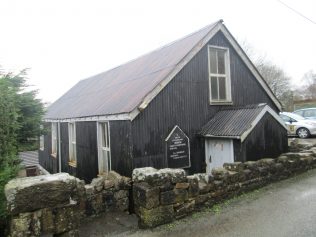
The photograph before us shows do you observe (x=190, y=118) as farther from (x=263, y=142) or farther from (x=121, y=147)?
(x=121, y=147)

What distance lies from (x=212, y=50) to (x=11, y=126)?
7.89m

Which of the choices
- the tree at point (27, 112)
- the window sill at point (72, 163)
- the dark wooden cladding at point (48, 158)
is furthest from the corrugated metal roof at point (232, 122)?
the dark wooden cladding at point (48, 158)

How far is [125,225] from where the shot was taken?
6.44 metres

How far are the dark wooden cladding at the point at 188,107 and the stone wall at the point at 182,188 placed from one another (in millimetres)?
2503

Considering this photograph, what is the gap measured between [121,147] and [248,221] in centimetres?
474

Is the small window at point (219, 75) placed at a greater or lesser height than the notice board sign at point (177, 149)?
greater

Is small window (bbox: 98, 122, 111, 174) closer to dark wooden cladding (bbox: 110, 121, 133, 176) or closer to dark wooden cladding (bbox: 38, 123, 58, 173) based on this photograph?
dark wooden cladding (bbox: 110, 121, 133, 176)

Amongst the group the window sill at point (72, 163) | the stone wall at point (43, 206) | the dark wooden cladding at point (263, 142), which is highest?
the dark wooden cladding at point (263, 142)

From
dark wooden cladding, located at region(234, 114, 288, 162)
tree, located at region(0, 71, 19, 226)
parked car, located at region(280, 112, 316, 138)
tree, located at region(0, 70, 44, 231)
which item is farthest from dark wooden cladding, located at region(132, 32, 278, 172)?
parked car, located at region(280, 112, 316, 138)

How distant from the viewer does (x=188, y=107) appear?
10.6 meters

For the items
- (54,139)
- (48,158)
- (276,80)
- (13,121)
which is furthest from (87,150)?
(276,80)

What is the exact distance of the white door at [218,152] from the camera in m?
9.64

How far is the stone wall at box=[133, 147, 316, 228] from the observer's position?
602 cm

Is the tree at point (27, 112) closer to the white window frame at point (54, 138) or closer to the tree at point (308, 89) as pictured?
the white window frame at point (54, 138)
